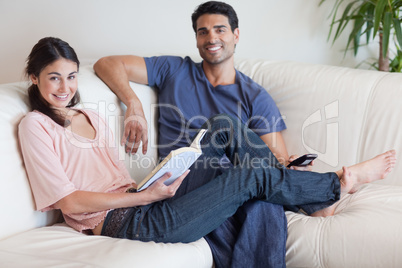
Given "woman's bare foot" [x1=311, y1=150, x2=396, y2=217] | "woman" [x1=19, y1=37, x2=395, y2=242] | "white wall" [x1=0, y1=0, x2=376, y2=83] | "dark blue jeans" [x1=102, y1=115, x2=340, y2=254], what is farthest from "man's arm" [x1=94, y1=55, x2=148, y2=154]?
"woman's bare foot" [x1=311, y1=150, x2=396, y2=217]

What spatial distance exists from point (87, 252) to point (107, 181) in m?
0.37

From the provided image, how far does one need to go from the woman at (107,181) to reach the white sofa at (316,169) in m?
0.08

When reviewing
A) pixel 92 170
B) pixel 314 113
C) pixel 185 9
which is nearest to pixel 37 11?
pixel 185 9

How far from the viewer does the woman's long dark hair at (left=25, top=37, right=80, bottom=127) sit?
171 centimetres

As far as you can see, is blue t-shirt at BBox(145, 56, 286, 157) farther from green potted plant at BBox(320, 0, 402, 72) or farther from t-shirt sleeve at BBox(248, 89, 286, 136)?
green potted plant at BBox(320, 0, 402, 72)

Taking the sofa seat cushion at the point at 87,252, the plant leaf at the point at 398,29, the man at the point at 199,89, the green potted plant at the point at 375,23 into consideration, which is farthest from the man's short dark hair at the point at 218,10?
the sofa seat cushion at the point at 87,252

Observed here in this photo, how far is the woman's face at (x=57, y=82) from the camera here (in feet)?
5.63

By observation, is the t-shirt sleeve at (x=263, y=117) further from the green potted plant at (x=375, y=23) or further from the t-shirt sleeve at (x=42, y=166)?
the t-shirt sleeve at (x=42, y=166)

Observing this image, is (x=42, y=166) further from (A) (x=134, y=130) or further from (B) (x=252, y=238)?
(B) (x=252, y=238)

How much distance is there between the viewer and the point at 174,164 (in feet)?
5.19

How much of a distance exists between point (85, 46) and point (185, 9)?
71cm

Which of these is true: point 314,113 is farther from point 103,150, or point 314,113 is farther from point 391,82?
point 103,150

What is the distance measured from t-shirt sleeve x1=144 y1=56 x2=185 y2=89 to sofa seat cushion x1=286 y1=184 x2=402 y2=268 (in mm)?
975

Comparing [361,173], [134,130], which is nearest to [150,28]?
[134,130]
